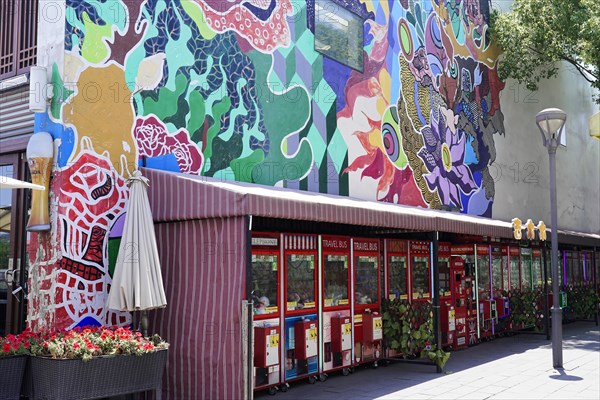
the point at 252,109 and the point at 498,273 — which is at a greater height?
the point at 252,109

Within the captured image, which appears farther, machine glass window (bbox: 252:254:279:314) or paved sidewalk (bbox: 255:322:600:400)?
machine glass window (bbox: 252:254:279:314)

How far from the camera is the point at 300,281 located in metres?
9.30

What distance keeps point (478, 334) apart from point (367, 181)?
455 centimetres

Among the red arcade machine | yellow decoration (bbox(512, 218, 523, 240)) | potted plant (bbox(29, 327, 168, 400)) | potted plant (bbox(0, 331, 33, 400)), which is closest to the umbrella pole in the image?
potted plant (bbox(29, 327, 168, 400))

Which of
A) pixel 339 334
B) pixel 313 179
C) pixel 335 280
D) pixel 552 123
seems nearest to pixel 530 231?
pixel 552 123

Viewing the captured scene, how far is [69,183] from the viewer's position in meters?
7.32

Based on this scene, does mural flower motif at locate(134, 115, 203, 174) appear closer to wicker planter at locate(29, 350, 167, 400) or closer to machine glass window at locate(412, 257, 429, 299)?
wicker planter at locate(29, 350, 167, 400)

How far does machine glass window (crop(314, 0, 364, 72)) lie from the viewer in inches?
447

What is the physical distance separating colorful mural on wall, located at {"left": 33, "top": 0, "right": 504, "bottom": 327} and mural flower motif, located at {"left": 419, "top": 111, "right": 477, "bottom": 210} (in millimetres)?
50

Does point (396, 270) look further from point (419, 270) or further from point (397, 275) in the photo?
point (419, 270)

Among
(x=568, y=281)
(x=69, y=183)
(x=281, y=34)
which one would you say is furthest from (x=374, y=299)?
(x=568, y=281)

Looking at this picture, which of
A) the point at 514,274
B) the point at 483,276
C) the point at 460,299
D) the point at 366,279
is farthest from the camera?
the point at 514,274

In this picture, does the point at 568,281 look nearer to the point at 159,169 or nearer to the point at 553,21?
the point at 553,21

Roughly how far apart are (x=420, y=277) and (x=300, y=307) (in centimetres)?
386
